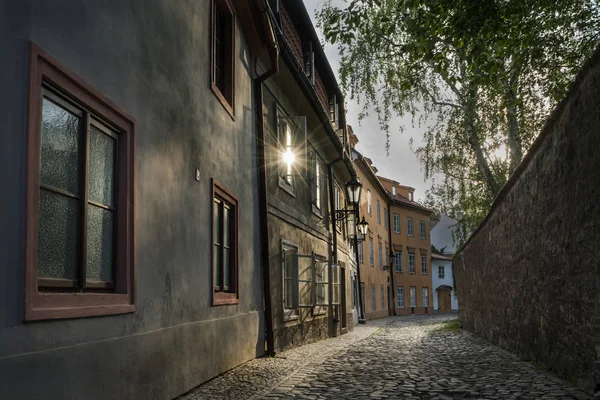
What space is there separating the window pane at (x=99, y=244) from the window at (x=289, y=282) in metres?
6.92

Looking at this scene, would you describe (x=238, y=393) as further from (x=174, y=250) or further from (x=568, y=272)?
(x=568, y=272)

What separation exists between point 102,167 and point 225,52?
15.7ft

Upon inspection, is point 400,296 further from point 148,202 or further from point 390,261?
point 148,202

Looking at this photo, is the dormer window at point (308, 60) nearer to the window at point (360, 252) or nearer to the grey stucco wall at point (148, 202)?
the grey stucco wall at point (148, 202)

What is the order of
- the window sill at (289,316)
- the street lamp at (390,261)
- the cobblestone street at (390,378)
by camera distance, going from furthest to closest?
the street lamp at (390,261) < the window sill at (289,316) < the cobblestone street at (390,378)

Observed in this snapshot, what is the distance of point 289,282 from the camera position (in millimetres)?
12305

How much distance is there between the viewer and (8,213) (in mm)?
3633

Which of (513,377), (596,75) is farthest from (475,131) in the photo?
(596,75)

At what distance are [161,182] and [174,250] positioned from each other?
0.76m

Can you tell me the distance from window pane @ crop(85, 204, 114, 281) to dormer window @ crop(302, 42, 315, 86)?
11.4 meters

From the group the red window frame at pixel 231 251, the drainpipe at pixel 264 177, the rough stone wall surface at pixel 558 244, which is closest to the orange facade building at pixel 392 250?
the drainpipe at pixel 264 177

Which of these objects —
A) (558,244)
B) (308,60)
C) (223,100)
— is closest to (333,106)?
(308,60)

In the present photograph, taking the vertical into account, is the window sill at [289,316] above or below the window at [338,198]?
below

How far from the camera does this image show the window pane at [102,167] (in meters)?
5.00
